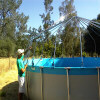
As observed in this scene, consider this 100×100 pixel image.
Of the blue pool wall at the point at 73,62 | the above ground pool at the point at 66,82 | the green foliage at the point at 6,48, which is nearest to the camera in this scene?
the above ground pool at the point at 66,82

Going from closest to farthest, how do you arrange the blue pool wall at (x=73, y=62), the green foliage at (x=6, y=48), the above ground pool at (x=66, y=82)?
the above ground pool at (x=66, y=82) → the blue pool wall at (x=73, y=62) → the green foliage at (x=6, y=48)

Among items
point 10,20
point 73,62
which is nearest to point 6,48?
point 10,20

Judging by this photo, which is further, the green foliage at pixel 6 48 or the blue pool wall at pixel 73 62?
the green foliage at pixel 6 48

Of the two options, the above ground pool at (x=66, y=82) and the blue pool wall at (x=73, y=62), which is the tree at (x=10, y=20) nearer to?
the blue pool wall at (x=73, y=62)

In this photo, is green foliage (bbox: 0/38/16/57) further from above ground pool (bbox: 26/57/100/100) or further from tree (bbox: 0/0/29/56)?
above ground pool (bbox: 26/57/100/100)

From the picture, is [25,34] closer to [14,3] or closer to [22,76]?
[14,3]

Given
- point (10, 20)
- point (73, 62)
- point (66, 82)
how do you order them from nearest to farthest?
1. point (66, 82)
2. point (73, 62)
3. point (10, 20)


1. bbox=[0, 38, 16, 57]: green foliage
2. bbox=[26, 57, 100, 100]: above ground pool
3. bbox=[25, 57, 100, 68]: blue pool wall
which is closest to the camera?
bbox=[26, 57, 100, 100]: above ground pool

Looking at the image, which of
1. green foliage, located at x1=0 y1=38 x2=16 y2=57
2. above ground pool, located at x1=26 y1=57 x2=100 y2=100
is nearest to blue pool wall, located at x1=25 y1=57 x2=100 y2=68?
above ground pool, located at x1=26 y1=57 x2=100 y2=100

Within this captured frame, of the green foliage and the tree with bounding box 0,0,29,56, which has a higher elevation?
the tree with bounding box 0,0,29,56

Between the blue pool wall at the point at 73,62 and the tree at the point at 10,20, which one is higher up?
the tree at the point at 10,20

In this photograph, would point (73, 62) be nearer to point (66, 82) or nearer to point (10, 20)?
point (66, 82)

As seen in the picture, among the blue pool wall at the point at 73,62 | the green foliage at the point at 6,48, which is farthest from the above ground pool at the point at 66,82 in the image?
the green foliage at the point at 6,48

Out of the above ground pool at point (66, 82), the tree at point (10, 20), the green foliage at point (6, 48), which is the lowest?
the above ground pool at point (66, 82)
